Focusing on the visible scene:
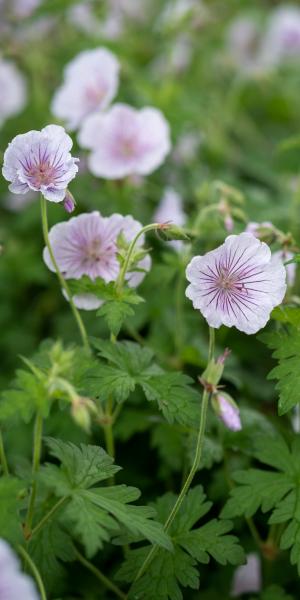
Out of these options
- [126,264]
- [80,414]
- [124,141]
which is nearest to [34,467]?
[80,414]

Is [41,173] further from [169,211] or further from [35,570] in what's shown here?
[169,211]

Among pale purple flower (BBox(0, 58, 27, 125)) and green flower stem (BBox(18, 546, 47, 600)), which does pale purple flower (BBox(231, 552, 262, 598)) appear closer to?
green flower stem (BBox(18, 546, 47, 600))

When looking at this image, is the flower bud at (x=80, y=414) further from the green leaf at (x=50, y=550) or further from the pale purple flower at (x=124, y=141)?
the pale purple flower at (x=124, y=141)

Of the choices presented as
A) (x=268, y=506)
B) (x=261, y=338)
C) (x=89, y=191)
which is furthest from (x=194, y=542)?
(x=89, y=191)

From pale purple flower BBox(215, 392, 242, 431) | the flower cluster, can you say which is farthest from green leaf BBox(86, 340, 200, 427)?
the flower cluster

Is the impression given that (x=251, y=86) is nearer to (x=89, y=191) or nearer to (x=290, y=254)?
(x=89, y=191)
